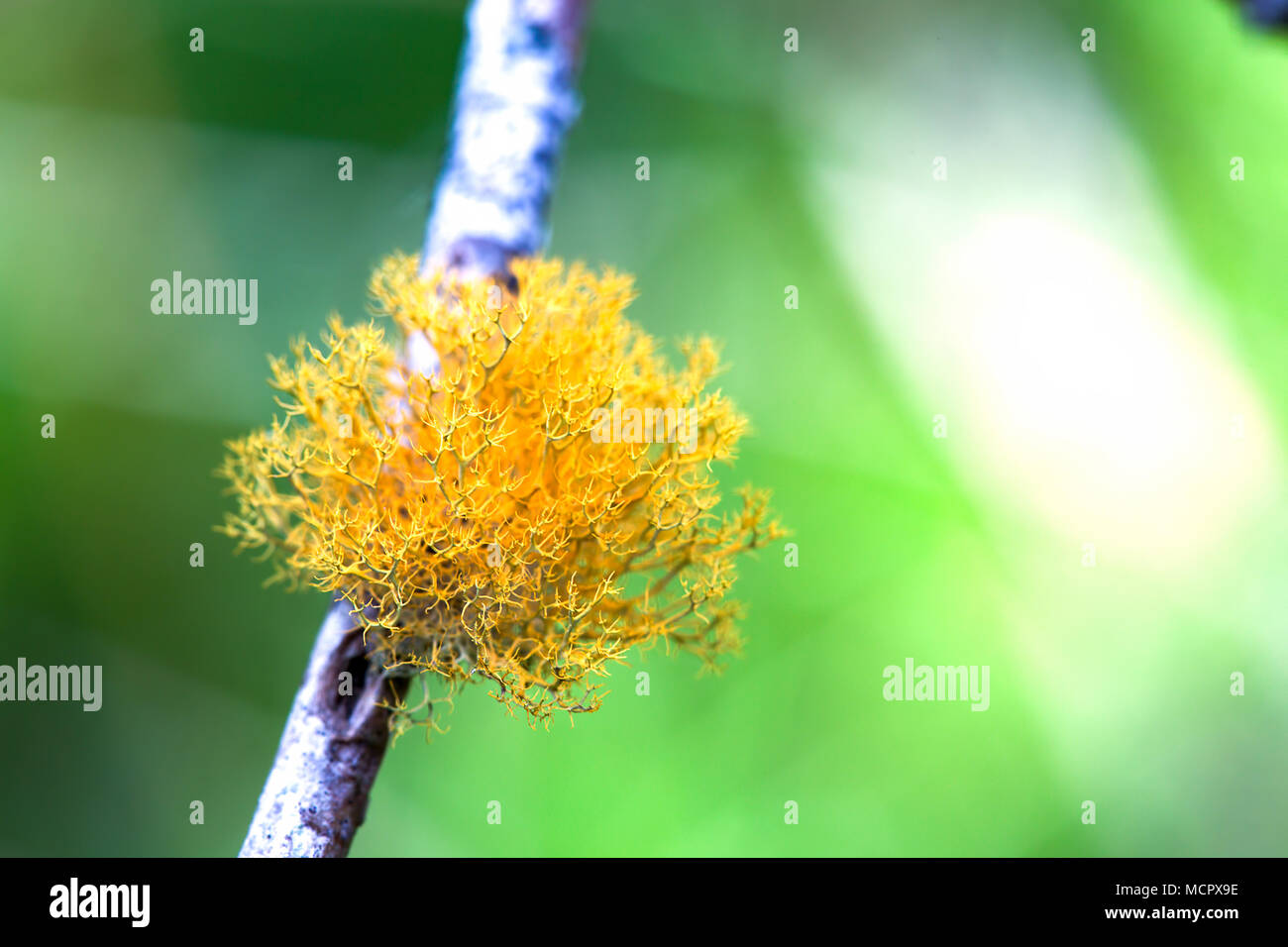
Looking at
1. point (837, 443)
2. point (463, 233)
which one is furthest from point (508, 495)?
point (837, 443)

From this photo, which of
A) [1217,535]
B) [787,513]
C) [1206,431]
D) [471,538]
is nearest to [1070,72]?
[1206,431]

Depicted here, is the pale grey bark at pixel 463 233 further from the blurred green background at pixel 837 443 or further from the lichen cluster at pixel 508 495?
the blurred green background at pixel 837 443

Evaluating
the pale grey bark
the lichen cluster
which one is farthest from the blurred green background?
the lichen cluster

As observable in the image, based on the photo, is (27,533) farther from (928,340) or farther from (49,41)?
(928,340)

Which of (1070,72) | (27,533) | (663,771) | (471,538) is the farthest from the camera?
(1070,72)

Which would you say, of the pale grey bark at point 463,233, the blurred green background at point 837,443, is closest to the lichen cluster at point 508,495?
the pale grey bark at point 463,233

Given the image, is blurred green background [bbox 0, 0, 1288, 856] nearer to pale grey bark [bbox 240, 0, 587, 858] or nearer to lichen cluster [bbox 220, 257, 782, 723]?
pale grey bark [bbox 240, 0, 587, 858]
